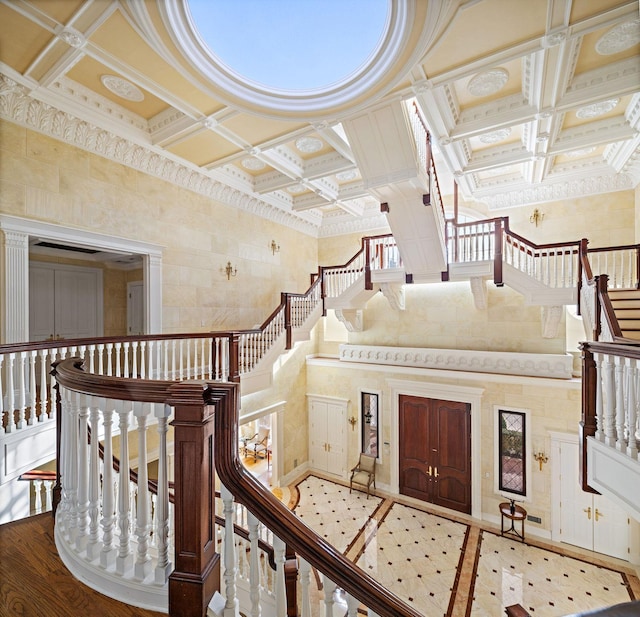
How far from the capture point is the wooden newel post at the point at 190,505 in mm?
1321

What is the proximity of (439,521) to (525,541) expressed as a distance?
60.6 inches

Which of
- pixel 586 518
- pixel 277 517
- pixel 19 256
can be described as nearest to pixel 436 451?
pixel 586 518

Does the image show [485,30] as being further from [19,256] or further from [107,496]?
[19,256]

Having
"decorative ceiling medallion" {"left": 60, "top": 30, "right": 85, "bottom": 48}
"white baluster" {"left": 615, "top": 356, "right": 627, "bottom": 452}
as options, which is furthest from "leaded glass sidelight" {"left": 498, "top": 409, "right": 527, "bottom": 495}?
"decorative ceiling medallion" {"left": 60, "top": 30, "right": 85, "bottom": 48}

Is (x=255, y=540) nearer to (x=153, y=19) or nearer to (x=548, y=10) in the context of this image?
(x=153, y=19)

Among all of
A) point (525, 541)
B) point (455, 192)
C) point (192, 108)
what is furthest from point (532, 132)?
point (525, 541)

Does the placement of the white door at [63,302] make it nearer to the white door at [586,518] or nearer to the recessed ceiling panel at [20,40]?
the recessed ceiling panel at [20,40]

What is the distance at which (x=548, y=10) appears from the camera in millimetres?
3016

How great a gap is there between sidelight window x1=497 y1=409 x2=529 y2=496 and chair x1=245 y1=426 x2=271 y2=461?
6531 mm

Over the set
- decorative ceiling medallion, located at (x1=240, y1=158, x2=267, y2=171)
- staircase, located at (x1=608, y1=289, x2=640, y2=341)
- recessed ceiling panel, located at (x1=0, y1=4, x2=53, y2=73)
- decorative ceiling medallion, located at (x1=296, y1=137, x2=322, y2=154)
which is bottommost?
staircase, located at (x1=608, y1=289, x2=640, y2=341)

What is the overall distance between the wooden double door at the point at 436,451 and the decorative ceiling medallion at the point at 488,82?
5869 millimetres

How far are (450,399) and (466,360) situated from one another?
3.13 ft

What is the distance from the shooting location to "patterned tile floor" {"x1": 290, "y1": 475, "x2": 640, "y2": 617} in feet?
15.9

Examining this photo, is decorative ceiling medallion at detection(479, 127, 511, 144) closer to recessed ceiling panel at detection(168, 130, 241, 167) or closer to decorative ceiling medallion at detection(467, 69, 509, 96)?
decorative ceiling medallion at detection(467, 69, 509, 96)
